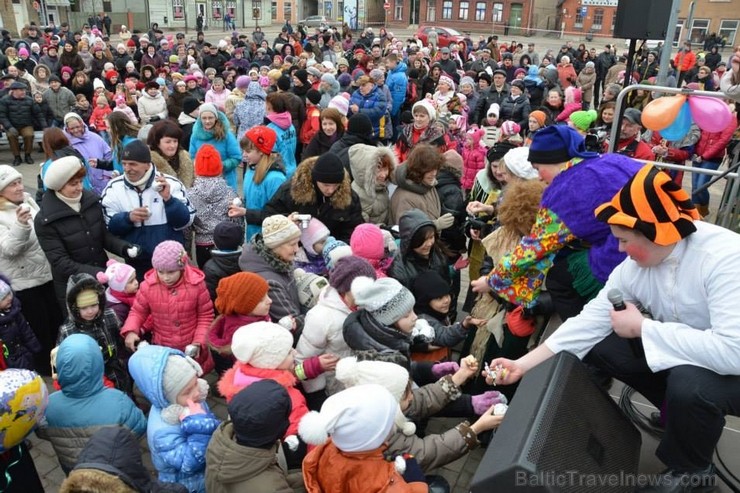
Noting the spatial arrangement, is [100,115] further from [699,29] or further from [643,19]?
[699,29]

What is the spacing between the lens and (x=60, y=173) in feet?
13.1

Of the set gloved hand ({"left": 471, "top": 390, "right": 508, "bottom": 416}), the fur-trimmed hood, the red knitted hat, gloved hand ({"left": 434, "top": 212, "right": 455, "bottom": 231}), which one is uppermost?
the red knitted hat

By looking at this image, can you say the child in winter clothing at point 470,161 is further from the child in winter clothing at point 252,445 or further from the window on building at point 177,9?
the window on building at point 177,9

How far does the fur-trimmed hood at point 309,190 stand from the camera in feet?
15.5

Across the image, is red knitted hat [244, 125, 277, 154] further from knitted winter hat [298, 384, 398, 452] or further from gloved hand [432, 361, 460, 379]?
knitted winter hat [298, 384, 398, 452]

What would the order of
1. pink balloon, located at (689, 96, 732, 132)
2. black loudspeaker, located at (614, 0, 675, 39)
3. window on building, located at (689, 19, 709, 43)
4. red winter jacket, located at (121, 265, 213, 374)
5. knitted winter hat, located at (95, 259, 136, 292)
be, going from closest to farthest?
red winter jacket, located at (121, 265, 213, 374), knitted winter hat, located at (95, 259, 136, 292), pink balloon, located at (689, 96, 732, 132), black loudspeaker, located at (614, 0, 675, 39), window on building, located at (689, 19, 709, 43)

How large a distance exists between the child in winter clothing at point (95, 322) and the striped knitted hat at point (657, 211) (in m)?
3.19

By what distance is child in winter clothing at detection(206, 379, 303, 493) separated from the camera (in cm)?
236

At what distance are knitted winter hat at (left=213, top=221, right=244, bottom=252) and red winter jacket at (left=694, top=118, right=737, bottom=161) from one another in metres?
7.24

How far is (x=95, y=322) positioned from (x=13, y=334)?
0.53 m

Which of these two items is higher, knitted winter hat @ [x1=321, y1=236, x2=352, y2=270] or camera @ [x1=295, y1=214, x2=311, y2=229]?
camera @ [x1=295, y1=214, x2=311, y2=229]

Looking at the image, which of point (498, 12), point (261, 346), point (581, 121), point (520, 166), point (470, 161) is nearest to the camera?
point (261, 346)

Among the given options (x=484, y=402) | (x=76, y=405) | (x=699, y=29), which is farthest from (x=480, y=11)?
(x=76, y=405)

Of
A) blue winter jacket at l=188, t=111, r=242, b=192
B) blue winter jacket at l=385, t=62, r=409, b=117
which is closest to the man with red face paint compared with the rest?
blue winter jacket at l=188, t=111, r=242, b=192
